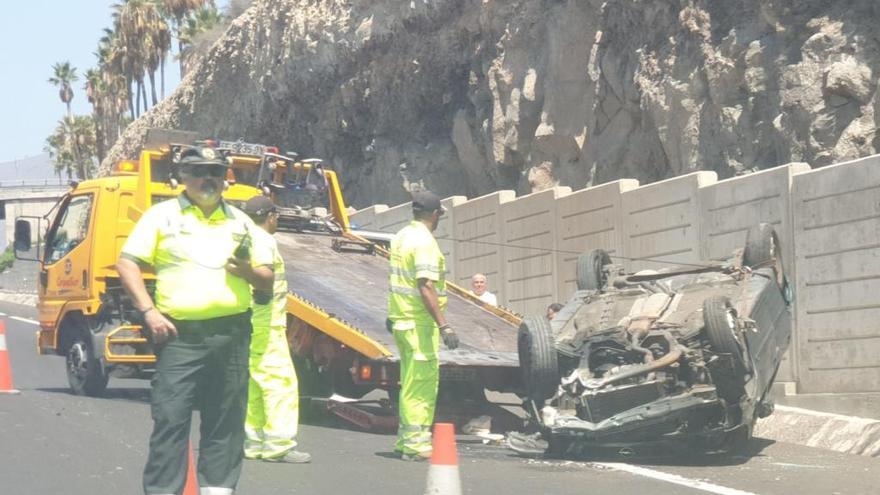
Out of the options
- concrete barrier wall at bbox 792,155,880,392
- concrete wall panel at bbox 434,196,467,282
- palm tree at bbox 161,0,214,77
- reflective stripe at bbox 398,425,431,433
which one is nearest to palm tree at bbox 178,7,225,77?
palm tree at bbox 161,0,214,77

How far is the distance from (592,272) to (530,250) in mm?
7143

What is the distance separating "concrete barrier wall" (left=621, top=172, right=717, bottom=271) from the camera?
15898 mm

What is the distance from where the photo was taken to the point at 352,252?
15.3 metres

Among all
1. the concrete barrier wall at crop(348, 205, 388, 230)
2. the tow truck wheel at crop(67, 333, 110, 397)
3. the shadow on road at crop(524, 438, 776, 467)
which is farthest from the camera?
the concrete barrier wall at crop(348, 205, 388, 230)

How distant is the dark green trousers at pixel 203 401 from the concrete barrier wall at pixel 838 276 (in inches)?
296

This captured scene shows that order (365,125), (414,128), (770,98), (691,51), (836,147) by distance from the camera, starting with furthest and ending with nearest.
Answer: (365,125)
(414,128)
(691,51)
(770,98)
(836,147)

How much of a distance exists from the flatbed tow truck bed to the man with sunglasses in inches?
201

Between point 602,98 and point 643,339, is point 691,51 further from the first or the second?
point 643,339

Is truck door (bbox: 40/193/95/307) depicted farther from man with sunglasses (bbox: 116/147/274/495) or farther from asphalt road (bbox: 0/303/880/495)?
man with sunglasses (bbox: 116/147/274/495)

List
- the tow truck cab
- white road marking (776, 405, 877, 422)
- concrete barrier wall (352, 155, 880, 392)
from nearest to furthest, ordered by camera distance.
Result: white road marking (776, 405, 877, 422) < concrete barrier wall (352, 155, 880, 392) < the tow truck cab

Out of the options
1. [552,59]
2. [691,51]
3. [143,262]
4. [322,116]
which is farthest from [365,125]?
[143,262]

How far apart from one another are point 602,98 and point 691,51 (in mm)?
2432

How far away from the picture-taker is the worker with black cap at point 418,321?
1048 cm

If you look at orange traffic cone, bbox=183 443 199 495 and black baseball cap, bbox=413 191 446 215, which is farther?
black baseball cap, bbox=413 191 446 215
